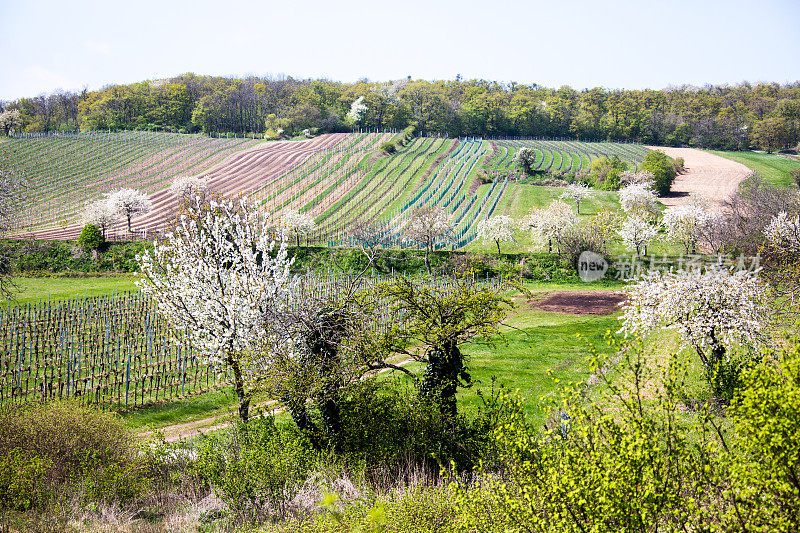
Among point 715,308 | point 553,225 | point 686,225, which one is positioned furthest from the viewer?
point 553,225

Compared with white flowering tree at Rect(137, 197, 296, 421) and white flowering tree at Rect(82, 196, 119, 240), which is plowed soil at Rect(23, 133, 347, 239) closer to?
white flowering tree at Rect(82, 196, 119, 240)

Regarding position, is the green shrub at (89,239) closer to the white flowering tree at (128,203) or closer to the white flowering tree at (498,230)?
the white flowering tree at (128,203)

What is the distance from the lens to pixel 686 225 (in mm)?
45969

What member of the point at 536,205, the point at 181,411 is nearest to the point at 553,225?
the point at 536,205

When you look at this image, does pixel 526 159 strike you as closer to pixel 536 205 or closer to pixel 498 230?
pixel 536 205

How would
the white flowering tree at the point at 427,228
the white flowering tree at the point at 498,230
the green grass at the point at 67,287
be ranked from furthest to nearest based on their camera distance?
the white flowering tree at the point at 498,230, the white flowering tree at the point at 427,228, the green grass at the point at 67,287

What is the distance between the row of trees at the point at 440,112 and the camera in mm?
109875

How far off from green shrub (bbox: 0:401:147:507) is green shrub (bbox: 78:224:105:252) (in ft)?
138

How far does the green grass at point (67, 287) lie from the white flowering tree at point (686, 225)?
151ft

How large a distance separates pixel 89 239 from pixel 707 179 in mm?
80594

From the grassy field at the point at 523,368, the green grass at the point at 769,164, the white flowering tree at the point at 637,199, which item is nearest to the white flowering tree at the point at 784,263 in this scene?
the grassy field at the point at 523,368

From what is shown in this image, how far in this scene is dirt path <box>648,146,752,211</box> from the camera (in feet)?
219

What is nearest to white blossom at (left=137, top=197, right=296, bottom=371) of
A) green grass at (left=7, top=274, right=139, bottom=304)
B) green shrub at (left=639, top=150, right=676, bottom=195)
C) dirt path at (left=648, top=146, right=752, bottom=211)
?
green grass at (left=7, top=274, right=139, bottom=304)

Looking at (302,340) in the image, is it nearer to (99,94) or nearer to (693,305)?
(693,305)
